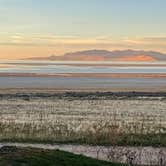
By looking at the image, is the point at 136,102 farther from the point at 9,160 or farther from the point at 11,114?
the point at 9,160

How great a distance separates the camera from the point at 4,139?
2214cm

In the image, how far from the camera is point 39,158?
13812mm

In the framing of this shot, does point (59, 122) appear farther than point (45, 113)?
No

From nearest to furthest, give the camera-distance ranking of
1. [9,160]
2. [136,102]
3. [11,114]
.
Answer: [9,160], [11,114], [136,102]

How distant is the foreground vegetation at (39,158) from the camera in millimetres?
13352

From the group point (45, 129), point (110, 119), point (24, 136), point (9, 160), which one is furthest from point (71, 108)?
point (9, 160)

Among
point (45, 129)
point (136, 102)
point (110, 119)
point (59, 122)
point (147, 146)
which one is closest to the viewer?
point (147, 146)

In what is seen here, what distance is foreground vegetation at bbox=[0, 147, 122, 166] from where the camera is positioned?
43.8 ft

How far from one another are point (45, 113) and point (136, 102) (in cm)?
1278

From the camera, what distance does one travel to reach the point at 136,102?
4869cm

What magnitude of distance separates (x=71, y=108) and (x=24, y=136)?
19183 millimetres

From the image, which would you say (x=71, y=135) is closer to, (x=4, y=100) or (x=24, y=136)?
(x=24, y=136)

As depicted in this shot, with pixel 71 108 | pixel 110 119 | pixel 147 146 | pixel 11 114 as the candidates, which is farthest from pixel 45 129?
pixel 71 108

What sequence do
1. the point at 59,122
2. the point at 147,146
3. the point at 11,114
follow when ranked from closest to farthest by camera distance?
the point at 147,146 < the point at 59,122 < the point at 11,114
